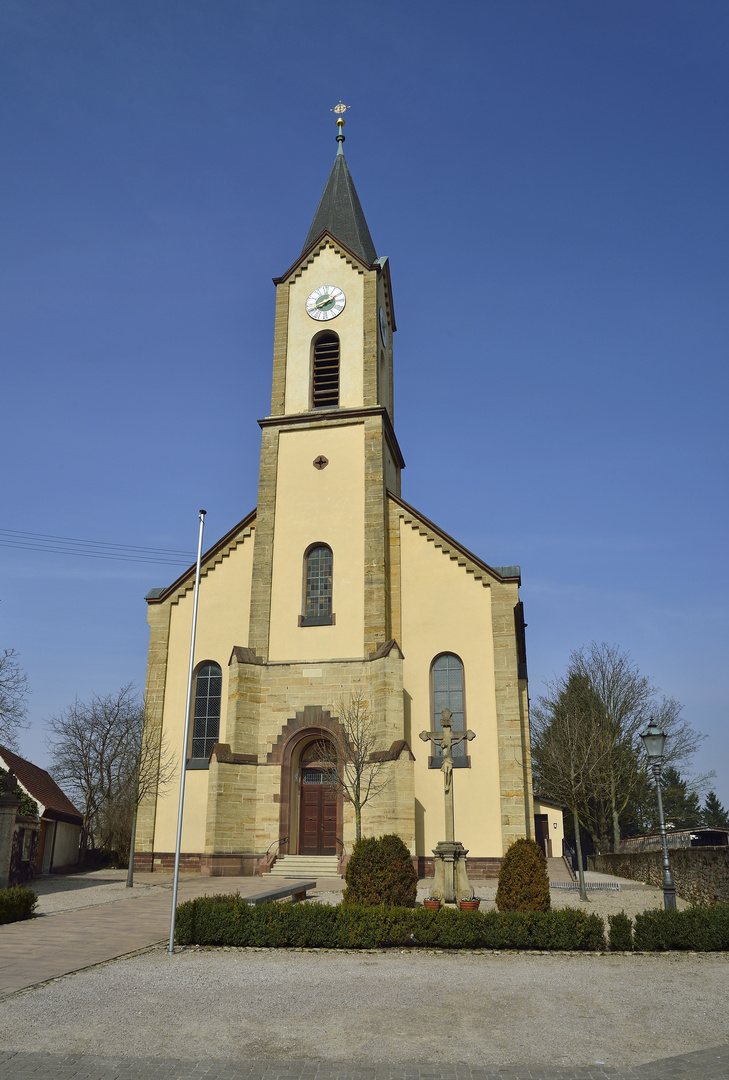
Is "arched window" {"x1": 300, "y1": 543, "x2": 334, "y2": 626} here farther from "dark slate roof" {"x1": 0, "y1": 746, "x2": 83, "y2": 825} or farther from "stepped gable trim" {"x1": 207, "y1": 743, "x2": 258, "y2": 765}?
"dark slate roof" {"x1": 0, "y1": 746, "x2": 83, "y2": 825}

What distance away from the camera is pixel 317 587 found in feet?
91.0

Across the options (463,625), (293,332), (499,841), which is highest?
(293,332)

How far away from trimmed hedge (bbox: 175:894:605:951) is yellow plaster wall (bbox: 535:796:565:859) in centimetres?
3152

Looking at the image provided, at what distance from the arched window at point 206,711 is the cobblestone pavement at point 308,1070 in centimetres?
1940

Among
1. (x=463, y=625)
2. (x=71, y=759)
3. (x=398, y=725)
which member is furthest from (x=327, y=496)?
(x=71, y=759)

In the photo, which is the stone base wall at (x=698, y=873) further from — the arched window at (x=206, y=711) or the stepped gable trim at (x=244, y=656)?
the arched window at (x=206, y=711)

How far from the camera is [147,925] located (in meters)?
15.1

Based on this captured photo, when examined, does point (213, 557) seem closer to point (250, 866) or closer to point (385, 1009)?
point (250, 866)

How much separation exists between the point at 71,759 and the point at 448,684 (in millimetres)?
20382

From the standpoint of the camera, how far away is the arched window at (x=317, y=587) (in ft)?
88.7

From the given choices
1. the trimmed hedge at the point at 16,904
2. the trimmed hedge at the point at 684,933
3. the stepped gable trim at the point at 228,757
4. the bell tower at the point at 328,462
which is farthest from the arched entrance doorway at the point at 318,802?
the trimmed hedge at the point at 684,933

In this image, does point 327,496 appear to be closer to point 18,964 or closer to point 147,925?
point 147,925

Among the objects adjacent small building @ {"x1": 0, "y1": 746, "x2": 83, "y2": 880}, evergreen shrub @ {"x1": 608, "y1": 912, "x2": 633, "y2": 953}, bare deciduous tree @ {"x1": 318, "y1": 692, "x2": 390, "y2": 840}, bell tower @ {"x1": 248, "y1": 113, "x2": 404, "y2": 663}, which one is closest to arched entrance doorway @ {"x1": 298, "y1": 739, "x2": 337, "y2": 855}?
bare deciduous tree @ {"x1": 318, "y1": 692, "x2": 390, "y2": 840}

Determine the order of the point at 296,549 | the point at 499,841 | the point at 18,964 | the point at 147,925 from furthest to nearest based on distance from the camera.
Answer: the point at 296,549 < the point at 499,841 < the point at 147,925 < the point at 18,964
